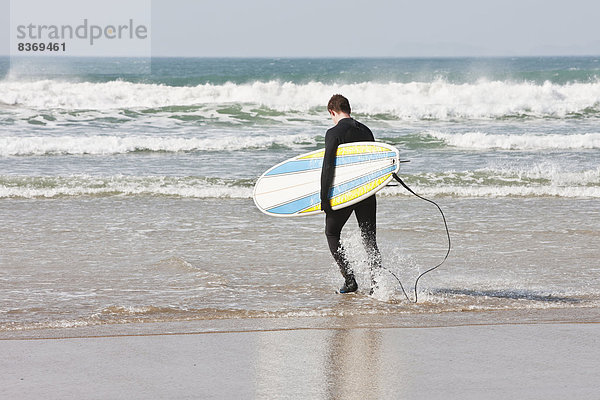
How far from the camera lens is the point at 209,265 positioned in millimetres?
7070

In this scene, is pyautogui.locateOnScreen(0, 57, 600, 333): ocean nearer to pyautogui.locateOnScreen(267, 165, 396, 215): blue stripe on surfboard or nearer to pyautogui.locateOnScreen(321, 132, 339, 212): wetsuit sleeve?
pyautogui.locateOnScreen(267, 165, 396, 215): blue stripe on surfboard

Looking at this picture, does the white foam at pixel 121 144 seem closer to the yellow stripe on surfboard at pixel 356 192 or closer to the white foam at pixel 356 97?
the white foam at pixel 356 97

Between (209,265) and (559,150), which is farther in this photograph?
(559,150)

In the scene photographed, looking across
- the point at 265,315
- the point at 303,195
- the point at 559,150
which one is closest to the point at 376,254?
the point at 303,195

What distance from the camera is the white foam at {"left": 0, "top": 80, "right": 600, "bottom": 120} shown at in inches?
1003

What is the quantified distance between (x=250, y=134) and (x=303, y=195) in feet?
45.8

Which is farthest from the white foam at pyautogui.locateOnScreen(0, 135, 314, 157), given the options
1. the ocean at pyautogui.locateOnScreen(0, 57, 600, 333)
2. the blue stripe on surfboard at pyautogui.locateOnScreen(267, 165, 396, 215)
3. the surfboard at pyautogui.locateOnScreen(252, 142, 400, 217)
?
the surfboard at pyautogui.locateOnScreen(252, 142, 400, 217)

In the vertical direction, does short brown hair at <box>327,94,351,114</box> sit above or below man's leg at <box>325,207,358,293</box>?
above

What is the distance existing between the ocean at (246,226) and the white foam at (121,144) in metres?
0.05

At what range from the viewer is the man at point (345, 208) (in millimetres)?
5574

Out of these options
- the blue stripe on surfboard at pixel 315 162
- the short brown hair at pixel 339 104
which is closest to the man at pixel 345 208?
the short brown hair at pixel 339 104

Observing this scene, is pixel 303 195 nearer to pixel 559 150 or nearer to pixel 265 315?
pixel 265 315

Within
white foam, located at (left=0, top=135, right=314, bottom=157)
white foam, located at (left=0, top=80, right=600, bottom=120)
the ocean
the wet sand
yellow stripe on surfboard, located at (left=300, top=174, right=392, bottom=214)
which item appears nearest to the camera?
the wet sand

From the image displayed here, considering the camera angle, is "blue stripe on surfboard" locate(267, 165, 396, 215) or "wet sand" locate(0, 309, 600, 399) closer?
"wet sand" locate(0, 309, 600, 399)
